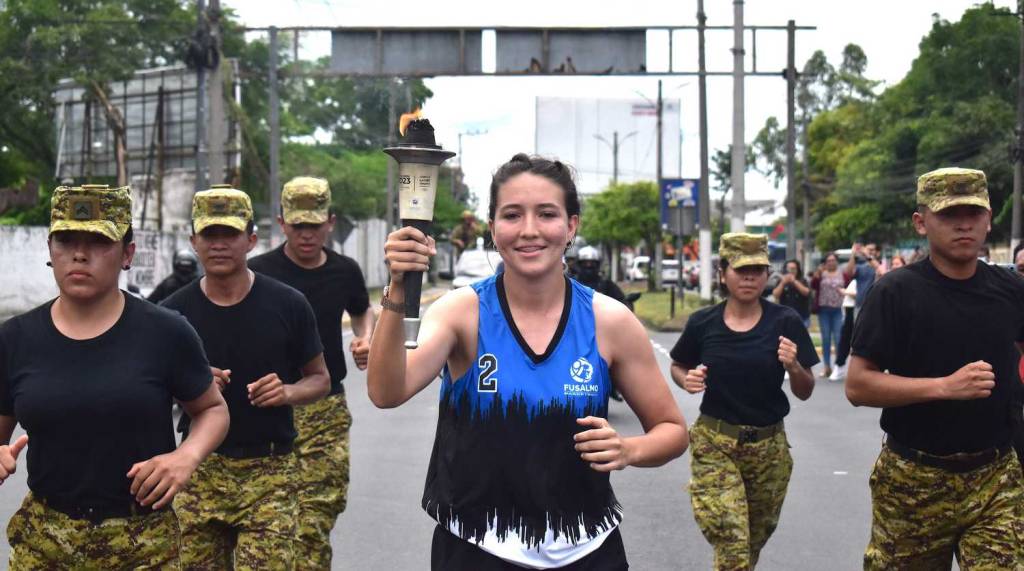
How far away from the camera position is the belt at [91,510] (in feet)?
13.0

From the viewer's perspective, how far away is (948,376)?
4.89 m

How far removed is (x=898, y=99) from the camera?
56.7 metres

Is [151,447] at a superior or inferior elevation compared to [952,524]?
superior

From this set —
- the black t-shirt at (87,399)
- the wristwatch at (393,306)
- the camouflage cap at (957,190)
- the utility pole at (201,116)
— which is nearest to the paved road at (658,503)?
the camouflage cap at (957,190)

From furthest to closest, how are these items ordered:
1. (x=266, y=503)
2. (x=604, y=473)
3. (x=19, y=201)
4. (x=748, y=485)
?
(x=19, y=201) → (x=748, y=485) → (x=266, y=503) → (x=604, y=473)

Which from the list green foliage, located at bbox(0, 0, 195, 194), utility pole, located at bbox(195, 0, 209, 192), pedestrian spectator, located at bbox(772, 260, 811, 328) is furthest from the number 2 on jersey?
green foliage, located at bbox(0, 0, 195, 194)

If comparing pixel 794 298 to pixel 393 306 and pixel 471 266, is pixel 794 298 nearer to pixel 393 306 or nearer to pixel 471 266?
pixel 471 266

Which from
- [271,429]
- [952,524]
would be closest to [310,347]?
[271,429]

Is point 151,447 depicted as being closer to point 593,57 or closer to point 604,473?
point 604,473

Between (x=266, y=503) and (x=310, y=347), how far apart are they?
27.5 inches

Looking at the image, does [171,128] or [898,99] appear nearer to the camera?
[171,128]

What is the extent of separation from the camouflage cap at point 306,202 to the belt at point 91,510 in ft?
9.70

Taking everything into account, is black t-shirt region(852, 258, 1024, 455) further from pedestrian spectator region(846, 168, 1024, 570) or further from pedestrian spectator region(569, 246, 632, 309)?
pedestrian spectator region(569, 246, 632, 309)

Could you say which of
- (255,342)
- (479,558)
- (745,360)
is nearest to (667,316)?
(745,360)
